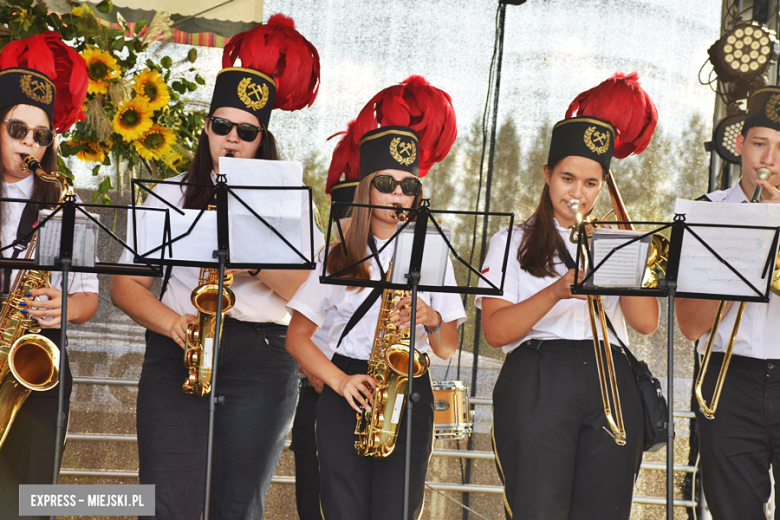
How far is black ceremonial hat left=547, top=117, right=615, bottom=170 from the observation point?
3.09 metres

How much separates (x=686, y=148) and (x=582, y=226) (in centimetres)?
311

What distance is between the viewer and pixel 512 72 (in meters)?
5.06

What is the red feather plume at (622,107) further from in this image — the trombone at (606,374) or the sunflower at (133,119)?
the sunflower at (133,119)

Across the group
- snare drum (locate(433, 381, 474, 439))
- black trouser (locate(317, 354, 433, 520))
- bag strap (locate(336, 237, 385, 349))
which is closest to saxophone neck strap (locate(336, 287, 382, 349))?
bag strap (locate(336, 237, 385, 349))

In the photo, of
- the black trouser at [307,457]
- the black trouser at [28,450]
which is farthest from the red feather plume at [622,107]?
the black trouser at [28,450]

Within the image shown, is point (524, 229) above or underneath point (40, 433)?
above

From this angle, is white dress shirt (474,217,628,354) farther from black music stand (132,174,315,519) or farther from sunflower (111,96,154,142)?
sunflower (111,96,154,142)

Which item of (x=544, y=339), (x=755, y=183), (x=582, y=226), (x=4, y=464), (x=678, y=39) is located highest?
(x=678, y=39)

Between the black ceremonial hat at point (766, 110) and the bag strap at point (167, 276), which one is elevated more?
the black ceremonial hat at point (766, 110)

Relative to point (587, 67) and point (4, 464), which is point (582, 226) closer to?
point (4, 464)

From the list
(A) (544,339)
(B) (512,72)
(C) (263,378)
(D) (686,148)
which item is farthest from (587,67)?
(C) (263,378)

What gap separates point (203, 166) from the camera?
3.21m

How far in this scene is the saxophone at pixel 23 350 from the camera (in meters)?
2.85

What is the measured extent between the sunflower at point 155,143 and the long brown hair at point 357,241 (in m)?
1.24
